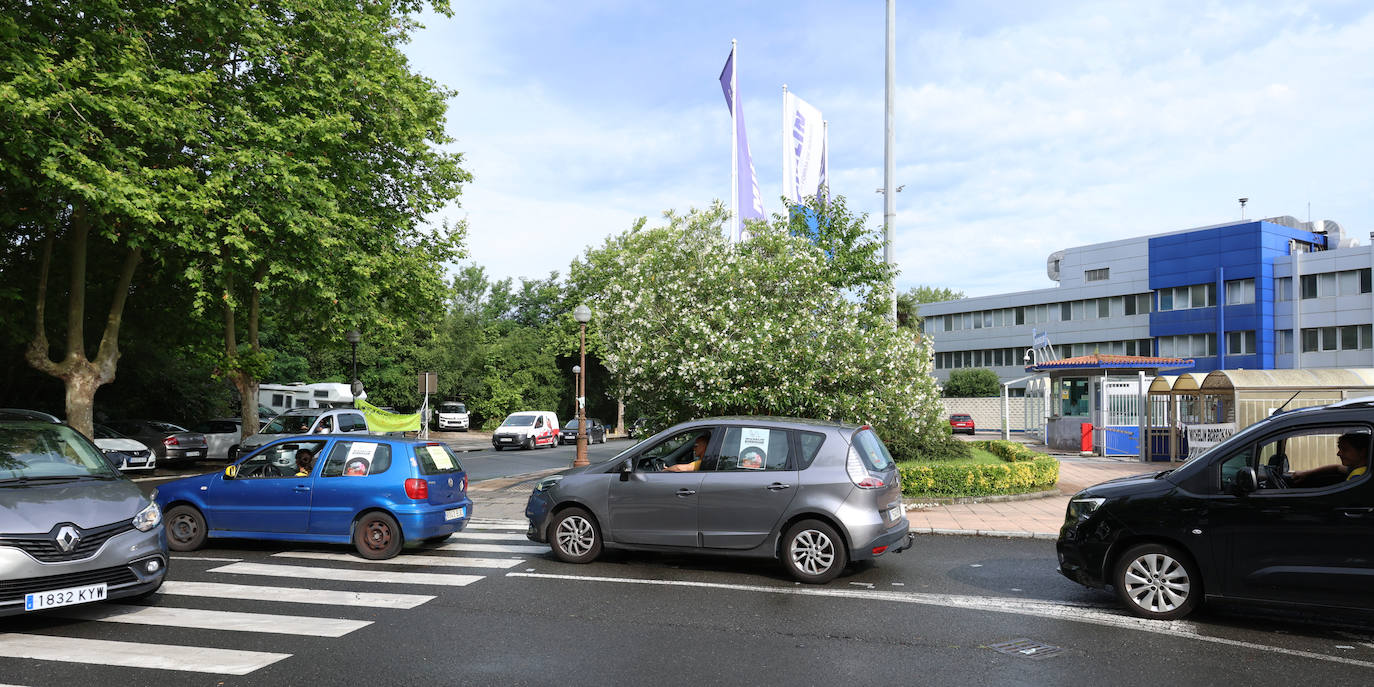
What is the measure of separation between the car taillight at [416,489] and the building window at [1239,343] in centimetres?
6137

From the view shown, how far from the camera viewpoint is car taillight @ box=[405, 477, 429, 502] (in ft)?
31.5

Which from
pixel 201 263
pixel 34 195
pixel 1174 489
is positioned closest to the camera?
pixel 1174 489

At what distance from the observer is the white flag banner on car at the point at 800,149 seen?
83.6 feet

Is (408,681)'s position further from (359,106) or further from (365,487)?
(359,106)

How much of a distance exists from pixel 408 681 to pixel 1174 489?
19.5 feet

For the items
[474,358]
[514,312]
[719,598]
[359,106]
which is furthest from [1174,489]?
[514,312]

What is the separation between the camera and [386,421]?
30.0 meters

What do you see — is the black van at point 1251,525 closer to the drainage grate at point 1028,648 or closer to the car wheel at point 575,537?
the drainage grate at point 1028,648

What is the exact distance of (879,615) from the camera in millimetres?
7066

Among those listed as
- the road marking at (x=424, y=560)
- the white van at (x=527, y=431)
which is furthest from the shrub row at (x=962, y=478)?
the white van at (x=527, y=431)

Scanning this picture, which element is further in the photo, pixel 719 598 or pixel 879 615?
pixel 719 598

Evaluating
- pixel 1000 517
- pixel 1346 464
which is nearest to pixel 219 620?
pixel 1346 464

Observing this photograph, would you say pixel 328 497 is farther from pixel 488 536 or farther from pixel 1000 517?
pixel 1000 517

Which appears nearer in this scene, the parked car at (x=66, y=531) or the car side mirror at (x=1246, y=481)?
the parked car at (x=66, y=531)
